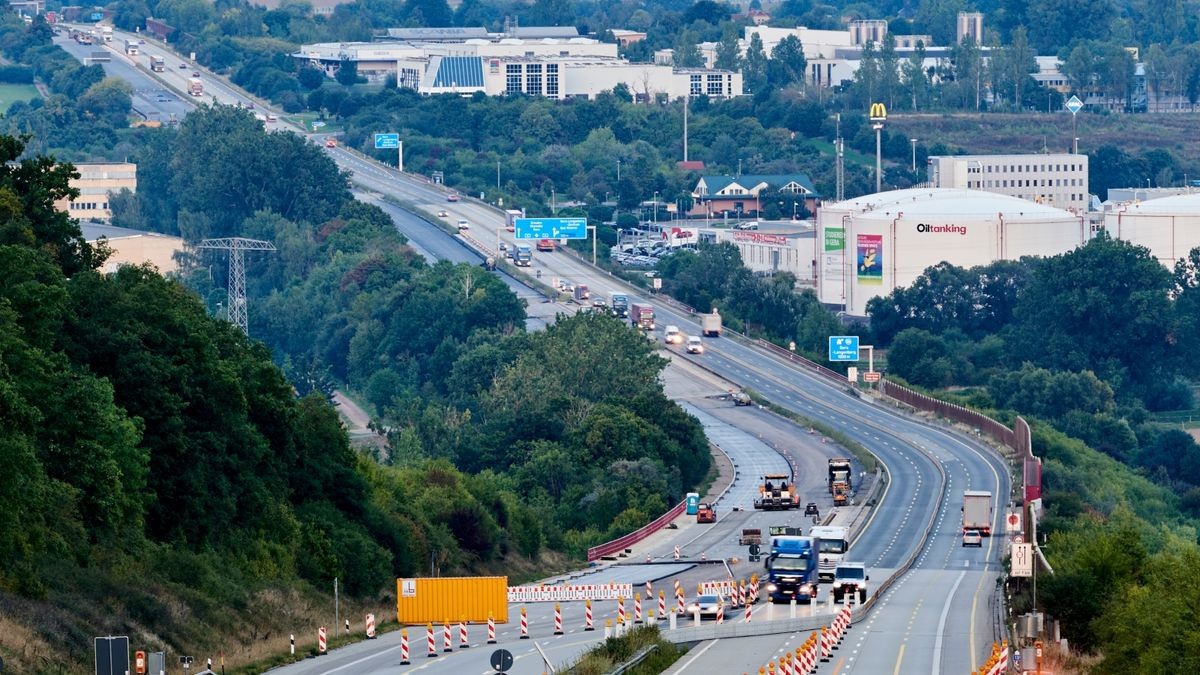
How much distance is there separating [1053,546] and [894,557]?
746 inches

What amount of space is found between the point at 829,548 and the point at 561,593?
64.3ft

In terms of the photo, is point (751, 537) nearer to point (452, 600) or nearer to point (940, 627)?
point (940, 627)

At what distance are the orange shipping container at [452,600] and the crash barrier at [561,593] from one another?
738cm

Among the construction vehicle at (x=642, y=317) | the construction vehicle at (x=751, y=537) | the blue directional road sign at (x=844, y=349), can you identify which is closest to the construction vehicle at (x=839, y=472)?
the construction vehicle at (x=751, y=537)

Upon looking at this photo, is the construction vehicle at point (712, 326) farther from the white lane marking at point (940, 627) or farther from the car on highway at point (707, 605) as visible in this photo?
the car on highway at point (707, 605)

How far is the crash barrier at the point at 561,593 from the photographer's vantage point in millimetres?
79500

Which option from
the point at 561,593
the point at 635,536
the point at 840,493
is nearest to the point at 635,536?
the point at 635,536

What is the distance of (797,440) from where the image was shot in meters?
154

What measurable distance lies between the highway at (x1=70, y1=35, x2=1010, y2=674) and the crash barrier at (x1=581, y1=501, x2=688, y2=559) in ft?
3.05

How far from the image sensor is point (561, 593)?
79625mm

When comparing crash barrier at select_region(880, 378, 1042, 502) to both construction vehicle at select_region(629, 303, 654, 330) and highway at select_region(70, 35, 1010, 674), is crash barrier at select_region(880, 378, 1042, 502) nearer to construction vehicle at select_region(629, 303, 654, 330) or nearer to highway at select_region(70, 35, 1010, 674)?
highway at select_region(70, 35, 1010, 674)

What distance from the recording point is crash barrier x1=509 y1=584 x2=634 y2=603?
3130 inches

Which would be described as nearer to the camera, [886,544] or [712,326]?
[886,544]

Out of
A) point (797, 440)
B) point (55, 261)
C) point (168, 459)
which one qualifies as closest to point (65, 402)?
point (168, 459)
